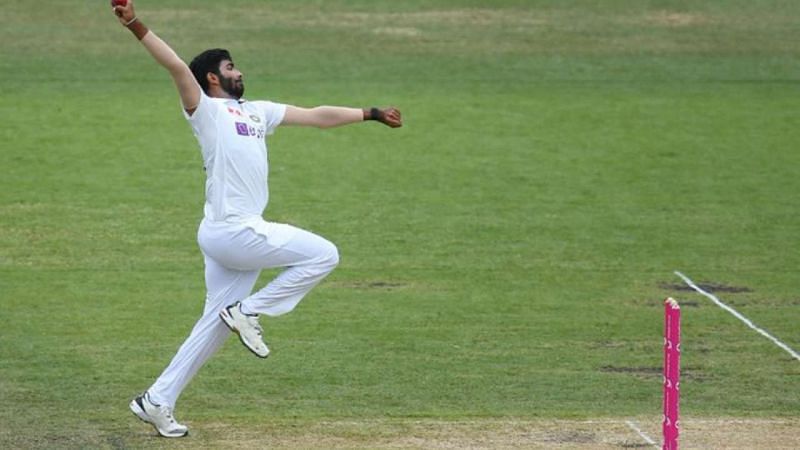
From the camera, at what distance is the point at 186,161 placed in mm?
23547

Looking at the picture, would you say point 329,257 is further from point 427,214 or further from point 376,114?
point 427,214

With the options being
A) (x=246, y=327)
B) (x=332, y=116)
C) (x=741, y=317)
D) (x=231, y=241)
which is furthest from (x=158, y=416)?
(x=741, y=317)

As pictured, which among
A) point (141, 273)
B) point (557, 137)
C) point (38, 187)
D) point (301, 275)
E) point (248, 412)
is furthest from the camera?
point (557, 137)

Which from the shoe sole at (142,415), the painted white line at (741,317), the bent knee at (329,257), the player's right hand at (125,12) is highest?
the player's right hand at (125,12)

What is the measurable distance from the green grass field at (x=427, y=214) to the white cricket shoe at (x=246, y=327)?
2.59 feet

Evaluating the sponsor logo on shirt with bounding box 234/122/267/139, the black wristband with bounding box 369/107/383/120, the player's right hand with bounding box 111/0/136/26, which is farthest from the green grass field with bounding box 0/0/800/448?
the player's right hand with bounding box 111/0/136/26

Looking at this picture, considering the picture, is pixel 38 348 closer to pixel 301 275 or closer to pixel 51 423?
pixel 51 423

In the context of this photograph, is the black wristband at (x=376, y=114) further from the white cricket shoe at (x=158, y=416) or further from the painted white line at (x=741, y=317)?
the painted white line at (x=741, y=317)

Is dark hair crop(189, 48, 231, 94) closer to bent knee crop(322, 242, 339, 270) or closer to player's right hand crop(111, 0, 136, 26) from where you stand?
player's right hand crop(111, 0, 136, 26)

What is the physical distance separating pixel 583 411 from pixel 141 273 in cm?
690

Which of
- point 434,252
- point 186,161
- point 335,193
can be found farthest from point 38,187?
point 434,252

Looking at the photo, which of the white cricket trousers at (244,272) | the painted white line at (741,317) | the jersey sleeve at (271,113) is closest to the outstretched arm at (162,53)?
the jersey sleeve at (271,113)

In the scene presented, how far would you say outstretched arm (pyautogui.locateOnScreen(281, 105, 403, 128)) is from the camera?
12383 mm

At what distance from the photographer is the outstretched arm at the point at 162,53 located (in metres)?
11.1
